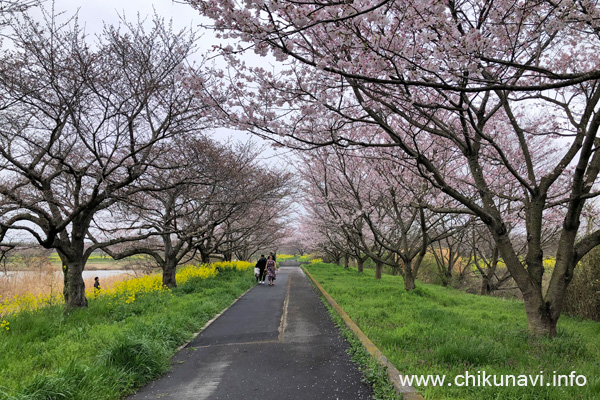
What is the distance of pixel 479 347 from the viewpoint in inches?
163

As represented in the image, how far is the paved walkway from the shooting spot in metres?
3.58

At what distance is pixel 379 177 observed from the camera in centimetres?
1012

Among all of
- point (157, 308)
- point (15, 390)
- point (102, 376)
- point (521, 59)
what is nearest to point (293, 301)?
point (157, 308)

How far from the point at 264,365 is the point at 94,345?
2.58 metres

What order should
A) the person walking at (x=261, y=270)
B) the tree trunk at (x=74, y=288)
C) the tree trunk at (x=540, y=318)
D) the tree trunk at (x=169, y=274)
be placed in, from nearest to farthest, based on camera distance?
the tree trunk at (x=540, y=318) < the tree trunk at (x=74, y=288) < the tree trunk at (x=169, y=274) < the person walking at (x=261, y=270)

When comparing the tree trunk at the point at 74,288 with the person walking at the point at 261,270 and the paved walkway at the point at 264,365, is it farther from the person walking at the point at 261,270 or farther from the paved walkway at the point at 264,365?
the person walking at the point at 261,270

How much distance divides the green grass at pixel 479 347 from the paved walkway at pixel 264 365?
0.68 metres

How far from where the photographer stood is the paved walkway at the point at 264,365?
358 centimetres

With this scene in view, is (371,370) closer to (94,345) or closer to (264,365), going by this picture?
(264,365)

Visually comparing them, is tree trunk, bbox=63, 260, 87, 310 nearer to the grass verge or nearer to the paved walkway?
the paved walkway

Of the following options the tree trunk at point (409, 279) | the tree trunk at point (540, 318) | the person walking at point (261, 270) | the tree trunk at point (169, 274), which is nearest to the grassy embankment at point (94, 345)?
the tree trunk at point (169, 274)

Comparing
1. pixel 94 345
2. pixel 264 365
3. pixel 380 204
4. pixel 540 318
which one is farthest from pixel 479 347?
pixel 380 204

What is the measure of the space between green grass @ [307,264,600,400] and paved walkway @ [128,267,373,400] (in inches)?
26.8

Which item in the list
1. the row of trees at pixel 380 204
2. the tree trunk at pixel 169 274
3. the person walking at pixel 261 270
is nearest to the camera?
the row of trees at pixel 380 204
